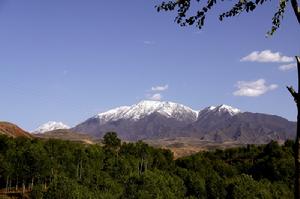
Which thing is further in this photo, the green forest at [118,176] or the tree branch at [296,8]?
the green forest at [118,176]

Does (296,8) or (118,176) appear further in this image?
(118,176)

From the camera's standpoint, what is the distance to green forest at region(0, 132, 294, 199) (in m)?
109

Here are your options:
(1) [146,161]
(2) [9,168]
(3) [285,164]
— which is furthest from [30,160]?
(3) [285,164]

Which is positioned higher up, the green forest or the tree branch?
the tree branch

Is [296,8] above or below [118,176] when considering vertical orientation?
above

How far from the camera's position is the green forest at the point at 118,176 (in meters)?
109

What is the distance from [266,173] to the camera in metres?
180

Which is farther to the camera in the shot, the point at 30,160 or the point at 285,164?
the point at 285,164

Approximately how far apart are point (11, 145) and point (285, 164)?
95083 mm

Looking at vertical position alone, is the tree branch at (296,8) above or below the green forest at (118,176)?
above

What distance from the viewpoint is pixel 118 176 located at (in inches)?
5920

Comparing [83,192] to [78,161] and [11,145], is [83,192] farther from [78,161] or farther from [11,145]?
[11,145]

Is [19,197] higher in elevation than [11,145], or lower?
lower

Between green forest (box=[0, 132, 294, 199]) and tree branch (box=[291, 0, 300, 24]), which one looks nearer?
tree branch (box=[291, 0, 300, 24])
